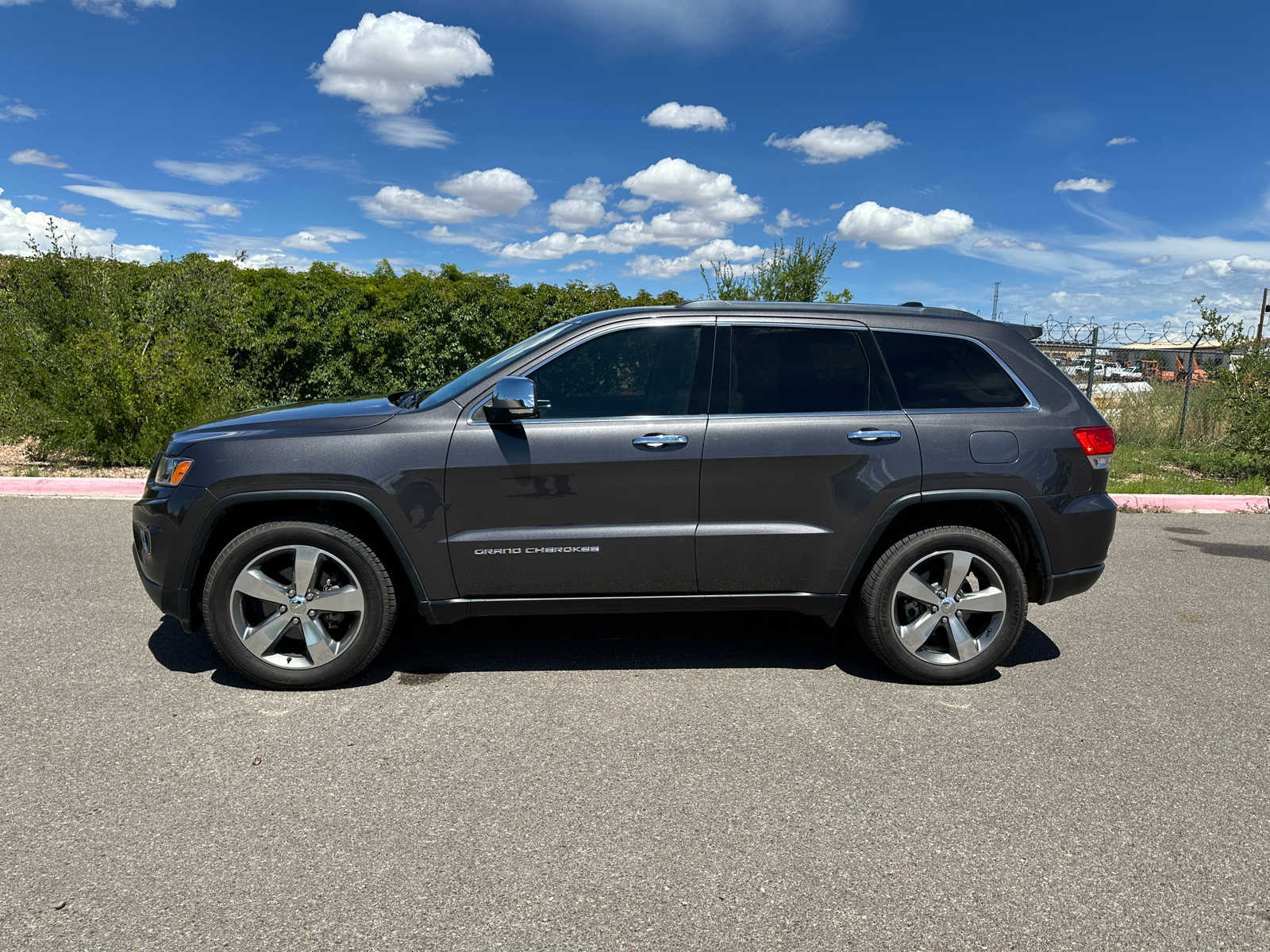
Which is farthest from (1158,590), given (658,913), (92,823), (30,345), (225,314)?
(30,345)

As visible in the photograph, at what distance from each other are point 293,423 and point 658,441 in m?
1.73

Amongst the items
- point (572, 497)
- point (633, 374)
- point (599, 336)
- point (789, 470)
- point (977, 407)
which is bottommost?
point (572, 497)

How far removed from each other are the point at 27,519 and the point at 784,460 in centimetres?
698

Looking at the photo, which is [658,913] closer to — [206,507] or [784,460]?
[784,460]

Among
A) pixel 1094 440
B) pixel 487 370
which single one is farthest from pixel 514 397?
pixel 1094 440

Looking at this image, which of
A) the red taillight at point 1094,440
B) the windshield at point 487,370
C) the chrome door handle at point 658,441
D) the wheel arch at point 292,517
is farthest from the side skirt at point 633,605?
the red taillight at point 1094,440

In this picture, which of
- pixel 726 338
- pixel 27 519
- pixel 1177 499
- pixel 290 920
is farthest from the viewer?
pixel 1177 499

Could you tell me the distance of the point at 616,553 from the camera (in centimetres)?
424

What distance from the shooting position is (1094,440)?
4.48 m

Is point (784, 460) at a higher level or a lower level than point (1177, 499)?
higher

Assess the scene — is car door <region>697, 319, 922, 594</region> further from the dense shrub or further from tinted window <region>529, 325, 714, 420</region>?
the dense shrub

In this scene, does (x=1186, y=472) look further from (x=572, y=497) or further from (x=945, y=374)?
(x=572, y=497)

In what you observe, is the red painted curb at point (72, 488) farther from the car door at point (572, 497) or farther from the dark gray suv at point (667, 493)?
the car door at point (572, 497)

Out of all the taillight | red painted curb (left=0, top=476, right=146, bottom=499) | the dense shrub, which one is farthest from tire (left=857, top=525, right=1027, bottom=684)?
the dense shrub
